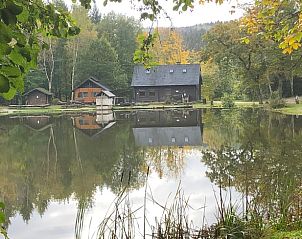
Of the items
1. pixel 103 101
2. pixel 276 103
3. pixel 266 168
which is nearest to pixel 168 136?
pixel 266 168

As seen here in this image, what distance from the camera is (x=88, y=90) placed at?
50.8 meters

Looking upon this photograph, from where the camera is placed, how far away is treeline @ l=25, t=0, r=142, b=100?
51719 millimetres

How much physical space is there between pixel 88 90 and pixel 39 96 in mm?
5856

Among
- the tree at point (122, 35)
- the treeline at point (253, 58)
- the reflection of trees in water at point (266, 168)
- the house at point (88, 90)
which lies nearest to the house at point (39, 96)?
the house at point (88, 90)

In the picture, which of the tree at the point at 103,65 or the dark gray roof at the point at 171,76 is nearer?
the dark gray roof at the point at 171,76

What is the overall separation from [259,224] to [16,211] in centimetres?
490

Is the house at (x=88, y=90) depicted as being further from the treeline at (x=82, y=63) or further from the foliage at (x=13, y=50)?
the foliage at (x=13, y=50)

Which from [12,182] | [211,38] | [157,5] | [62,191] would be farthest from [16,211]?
[211,38]

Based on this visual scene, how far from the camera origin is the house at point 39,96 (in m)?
50.0

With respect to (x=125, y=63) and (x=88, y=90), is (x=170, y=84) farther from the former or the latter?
(x=88, y=90)

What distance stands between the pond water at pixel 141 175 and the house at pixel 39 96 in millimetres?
31590

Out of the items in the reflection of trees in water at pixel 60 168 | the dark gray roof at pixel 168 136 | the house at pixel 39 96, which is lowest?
the reflection of trees in water at pixel 60 168

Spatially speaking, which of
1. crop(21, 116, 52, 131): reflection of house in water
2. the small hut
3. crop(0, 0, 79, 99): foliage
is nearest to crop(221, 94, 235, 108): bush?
the small hut

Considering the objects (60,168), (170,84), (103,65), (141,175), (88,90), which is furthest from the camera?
(103,65)
